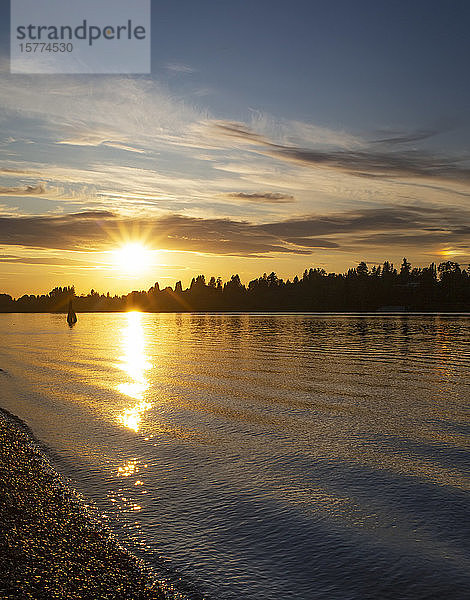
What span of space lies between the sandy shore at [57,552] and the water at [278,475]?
55cm

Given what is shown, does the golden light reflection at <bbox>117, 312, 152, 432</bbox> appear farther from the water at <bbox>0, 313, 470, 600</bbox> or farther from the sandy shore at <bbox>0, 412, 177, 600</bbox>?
the sandy shore at <bbox>0, 412, 177, 600</bbox>

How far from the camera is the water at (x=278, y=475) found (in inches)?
339

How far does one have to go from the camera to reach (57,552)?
8.51 metres

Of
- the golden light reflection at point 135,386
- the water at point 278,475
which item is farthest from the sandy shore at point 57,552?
the golden light reflection at point 135,386

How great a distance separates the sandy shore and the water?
1.80 feet

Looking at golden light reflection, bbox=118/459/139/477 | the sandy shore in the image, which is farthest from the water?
the sandy shore

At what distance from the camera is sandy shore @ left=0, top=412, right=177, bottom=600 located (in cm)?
742

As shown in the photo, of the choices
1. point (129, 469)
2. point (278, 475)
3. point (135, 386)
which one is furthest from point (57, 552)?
point (135, 386)

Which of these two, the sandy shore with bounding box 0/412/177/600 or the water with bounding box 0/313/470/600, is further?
the water with bounding box 0/313/470/600

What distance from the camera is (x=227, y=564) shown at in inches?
346

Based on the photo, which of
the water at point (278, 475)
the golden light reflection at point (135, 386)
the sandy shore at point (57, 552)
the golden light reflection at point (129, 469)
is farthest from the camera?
the golden light reflection at point (135, 386)

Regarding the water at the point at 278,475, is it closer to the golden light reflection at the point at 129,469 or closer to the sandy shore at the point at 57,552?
the golden light reflection at the point at 129,469

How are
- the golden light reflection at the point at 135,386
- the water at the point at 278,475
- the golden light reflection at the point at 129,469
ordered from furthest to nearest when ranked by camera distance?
1. the golden light reflection at the point at 135,386
2. the golden light reflection at the point at 129,469
3. the water at the point at 278,475

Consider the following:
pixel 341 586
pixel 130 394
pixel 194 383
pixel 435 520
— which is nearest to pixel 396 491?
pixel 435 520
